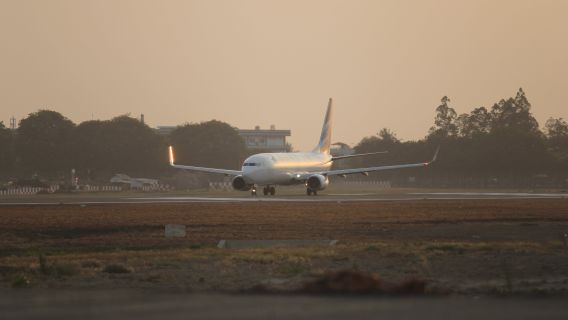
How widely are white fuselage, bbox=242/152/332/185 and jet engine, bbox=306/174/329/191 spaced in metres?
1.88

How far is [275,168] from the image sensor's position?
84812mm

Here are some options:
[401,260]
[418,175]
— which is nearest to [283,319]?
[401,260]

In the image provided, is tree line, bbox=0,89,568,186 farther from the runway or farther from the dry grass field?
the dry grass field

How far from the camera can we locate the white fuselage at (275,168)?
84.4 meters

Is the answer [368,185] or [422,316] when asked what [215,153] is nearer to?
[368,185]

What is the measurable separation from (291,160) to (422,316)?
2864 inches

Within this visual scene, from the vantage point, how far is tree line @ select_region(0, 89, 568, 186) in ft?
436

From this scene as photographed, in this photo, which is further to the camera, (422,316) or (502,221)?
(502,221)

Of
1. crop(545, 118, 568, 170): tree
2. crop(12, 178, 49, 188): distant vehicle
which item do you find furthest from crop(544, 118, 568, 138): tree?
crop(12, 178, 49, 188): distant vehicle

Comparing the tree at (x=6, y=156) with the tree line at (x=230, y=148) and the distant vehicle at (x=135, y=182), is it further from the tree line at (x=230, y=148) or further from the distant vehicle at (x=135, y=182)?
the distant vehicle at (x=135, y=182)

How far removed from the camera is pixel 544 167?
440ft

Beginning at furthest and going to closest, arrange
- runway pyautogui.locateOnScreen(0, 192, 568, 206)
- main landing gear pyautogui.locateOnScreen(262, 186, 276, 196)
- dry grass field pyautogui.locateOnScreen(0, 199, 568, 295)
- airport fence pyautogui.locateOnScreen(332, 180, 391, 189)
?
airport fence pyautogui.locateOnScreen(332, 180, 391, 189) → main landing gear pyautogui.locateOnScreen(262, 186, 276, 196) → runway pyautogui.locateOnScreen(0, 192, 568, 206) → dry grass field pyautogui.locateOnScreen(0, 199, 568, 295)

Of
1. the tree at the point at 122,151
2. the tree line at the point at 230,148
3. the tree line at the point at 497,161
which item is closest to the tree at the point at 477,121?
the tree line at the point at 230,148

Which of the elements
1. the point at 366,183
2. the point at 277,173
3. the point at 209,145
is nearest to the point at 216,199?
the point at 277,173
